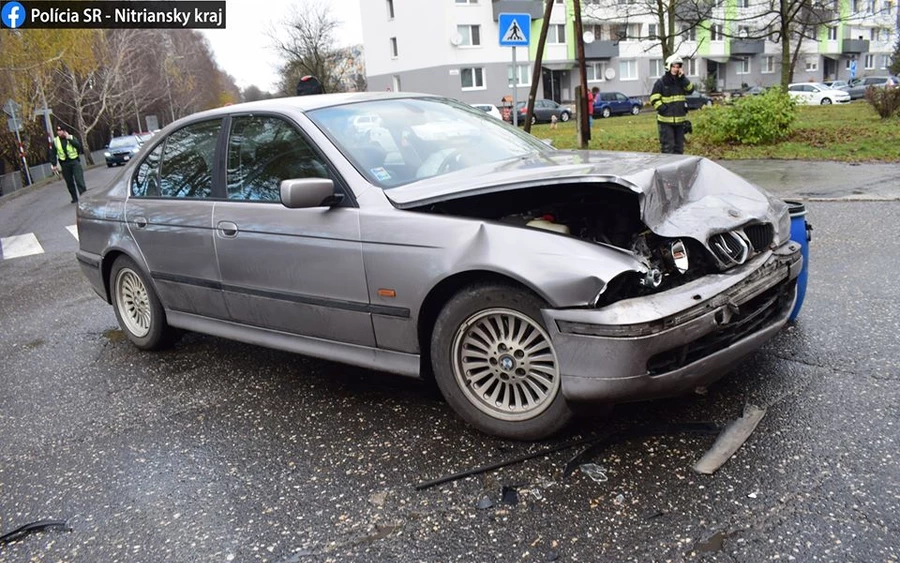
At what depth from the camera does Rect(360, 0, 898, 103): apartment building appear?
50656 millimetres

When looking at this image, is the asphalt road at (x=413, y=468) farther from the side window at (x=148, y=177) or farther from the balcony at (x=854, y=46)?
the balcony at (x=854, y=46)

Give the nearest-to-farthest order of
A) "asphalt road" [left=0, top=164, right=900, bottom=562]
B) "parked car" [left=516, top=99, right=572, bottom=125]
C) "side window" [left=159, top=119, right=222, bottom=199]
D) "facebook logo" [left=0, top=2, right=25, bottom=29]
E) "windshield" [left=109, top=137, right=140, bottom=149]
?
"asphalt road" [left=0, top=164, right=900, bottom=562], "side window" [left=159, top=119, right=222, bottom=199], "facebook logo" [left=0, top=2, right=25, bottom=29], "windshield" [left=109, top=137, right=140, bottom=149], "parked car" [left=516, top=99, right=572, bottom=125]

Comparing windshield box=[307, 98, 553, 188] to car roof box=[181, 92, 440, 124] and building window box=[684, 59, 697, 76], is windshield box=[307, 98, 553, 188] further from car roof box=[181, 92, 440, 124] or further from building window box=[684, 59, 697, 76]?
building window box=[684, 59, 697, 76]

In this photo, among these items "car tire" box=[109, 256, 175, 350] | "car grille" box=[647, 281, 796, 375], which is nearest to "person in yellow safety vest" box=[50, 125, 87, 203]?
"car tire" box=[109, 256, 175, 350]

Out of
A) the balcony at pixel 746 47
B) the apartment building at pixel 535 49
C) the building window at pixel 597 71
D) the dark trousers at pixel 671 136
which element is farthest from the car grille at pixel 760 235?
the balcony at pixel 746 47

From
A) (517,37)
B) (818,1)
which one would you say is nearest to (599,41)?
(818,1)

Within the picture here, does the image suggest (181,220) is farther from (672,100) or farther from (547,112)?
(547,112)

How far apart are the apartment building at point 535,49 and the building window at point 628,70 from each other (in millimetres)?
81

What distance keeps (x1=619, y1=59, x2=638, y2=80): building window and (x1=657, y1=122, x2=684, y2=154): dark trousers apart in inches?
2010

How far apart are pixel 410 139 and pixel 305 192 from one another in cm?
80

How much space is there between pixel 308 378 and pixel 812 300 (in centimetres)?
349

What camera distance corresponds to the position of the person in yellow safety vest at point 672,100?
Result: 1043 cm

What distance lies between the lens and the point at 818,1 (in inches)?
1081

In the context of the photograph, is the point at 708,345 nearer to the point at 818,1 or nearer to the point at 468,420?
the point at 468,420
